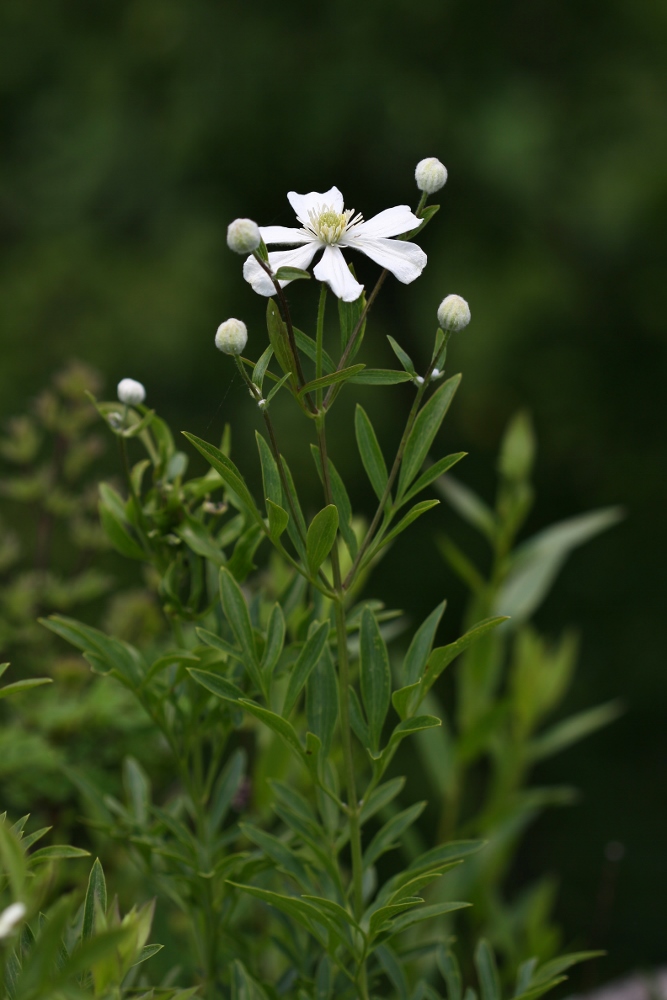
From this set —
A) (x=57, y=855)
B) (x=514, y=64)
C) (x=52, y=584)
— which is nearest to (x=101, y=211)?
(x=514, y=64)

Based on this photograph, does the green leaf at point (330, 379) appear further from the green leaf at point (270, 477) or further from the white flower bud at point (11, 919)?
the white flower bud at point (11, 919)

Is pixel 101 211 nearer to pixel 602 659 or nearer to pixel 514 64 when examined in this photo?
pixel 514 64

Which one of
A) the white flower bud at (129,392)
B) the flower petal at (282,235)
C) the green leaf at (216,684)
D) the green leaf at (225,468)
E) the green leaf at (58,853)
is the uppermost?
the flower petal at (282,235)

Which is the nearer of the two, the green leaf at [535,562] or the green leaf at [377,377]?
the green leaf at [377,377]

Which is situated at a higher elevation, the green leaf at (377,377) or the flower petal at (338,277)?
the flower petal at (338,277)

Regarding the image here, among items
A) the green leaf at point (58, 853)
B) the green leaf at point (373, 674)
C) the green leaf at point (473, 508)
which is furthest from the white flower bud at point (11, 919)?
the green leaf at point (473, 508)

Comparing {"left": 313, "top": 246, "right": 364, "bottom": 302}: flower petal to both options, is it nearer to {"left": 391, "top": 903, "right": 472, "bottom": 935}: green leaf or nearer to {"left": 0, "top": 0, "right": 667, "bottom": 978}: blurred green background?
{"left": 391, "top": 903, "right": 472, "bottom": 935}: green leaf

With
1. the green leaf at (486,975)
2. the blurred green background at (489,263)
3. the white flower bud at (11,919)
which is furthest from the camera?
the blurred green background at (489,263)

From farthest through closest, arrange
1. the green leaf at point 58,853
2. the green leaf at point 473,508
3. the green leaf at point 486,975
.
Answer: the green leaf at point 473,508, the green leaf at point 486,975, the green leaf at point 58,853
